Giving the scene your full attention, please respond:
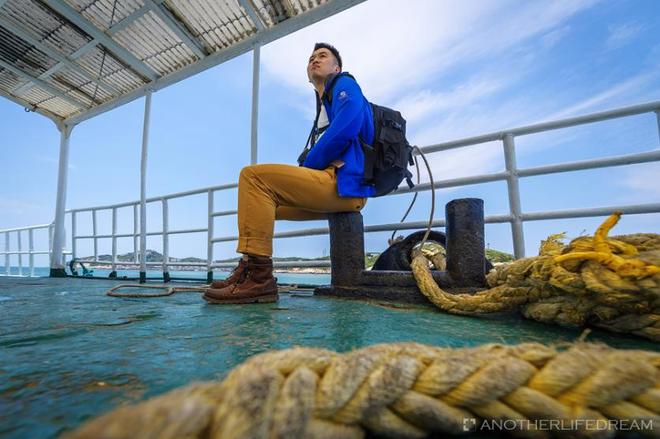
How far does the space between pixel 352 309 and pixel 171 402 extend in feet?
4.40

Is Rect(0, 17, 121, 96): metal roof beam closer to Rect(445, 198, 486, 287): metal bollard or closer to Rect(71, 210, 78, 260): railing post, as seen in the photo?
Rect(71, 210, 78, 260): railing post

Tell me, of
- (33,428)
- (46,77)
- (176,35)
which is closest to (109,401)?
(33,428)

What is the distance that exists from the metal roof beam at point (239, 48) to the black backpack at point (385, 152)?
3.98 ft

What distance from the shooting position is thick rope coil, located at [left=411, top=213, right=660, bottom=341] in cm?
85

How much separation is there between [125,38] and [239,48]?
1.41m

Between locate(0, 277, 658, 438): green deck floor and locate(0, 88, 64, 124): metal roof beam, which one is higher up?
locate(0, 88, 64, 124): metal roof beam

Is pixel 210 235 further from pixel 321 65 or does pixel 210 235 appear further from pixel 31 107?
pixel 31 107

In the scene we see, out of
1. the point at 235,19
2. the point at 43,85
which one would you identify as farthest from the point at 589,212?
the point at 43,85

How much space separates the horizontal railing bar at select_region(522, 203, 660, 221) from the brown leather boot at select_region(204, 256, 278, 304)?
5.42 ft

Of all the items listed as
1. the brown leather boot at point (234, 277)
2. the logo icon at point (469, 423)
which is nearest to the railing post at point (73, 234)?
the brown leather boot at point (234, 277)

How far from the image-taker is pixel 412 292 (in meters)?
1.80

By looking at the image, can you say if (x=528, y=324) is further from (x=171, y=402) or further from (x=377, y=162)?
(x=171, y=402)

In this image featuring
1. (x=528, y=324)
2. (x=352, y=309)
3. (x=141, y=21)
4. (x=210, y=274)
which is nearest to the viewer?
(x=528, y=324)

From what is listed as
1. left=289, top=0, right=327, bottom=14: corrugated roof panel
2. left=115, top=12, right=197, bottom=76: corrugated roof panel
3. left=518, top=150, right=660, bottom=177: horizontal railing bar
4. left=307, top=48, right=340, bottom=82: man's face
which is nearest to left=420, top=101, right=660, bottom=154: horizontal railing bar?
left=518, top=150, right=660, bottom=177: horizontal railing bar
